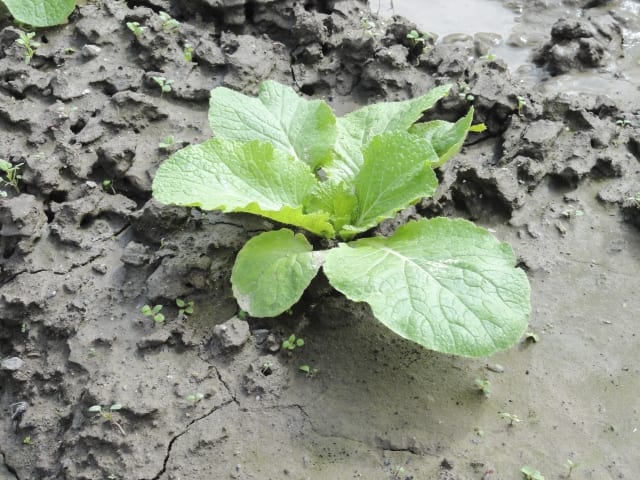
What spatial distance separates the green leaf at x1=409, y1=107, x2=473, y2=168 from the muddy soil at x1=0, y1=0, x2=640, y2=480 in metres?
0.25

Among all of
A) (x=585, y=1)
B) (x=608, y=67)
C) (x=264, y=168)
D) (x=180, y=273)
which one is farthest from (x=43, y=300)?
(x=585, y=1)

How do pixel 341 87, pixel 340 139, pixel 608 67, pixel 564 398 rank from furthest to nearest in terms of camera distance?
pixel 608 67 → pixel 341 87 → pixel 340 139 → pixel 564 398

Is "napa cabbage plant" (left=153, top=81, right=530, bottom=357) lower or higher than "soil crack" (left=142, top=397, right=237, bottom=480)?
higher

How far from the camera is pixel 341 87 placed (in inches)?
144

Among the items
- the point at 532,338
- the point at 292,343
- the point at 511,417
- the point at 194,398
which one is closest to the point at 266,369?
the point at 292,343

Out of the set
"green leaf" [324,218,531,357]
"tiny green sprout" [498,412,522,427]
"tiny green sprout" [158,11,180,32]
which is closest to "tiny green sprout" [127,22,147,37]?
"tiny green sprout" [158,11,180,32]

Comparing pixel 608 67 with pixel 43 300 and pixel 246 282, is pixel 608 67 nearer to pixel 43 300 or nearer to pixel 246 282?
pixel 246 282

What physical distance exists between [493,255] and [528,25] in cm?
253

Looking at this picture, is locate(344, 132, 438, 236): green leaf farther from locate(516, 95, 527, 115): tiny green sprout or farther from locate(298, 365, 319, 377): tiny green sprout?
locate(516, 95, 527, 115): tiny green sprout

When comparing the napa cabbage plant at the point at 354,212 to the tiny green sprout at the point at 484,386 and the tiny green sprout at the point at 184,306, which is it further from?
the tiny green sprout at the point at 484,386

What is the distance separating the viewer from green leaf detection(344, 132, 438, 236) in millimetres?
2596

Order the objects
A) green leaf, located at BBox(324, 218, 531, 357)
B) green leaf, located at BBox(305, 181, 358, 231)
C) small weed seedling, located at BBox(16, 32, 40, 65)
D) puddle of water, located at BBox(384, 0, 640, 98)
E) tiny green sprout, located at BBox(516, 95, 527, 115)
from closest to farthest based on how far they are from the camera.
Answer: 1. green leaf, located at BBox(324, 218, 531, 357)
2. green leaf, located at BBox(305, 181, 358, 231)
3. tiny green sprout, located at BBox(516, 95, 527, 115)
4. small weed seedling, located at BBox(16, 32, 40, 65)
5. puddle of water, located at BBox(384, 0, 640, 98)

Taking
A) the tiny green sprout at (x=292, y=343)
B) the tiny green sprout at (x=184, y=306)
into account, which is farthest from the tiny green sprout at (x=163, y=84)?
the tiny green sprout at (x=292, y=343)

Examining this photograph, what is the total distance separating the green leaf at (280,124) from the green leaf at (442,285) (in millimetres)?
536
